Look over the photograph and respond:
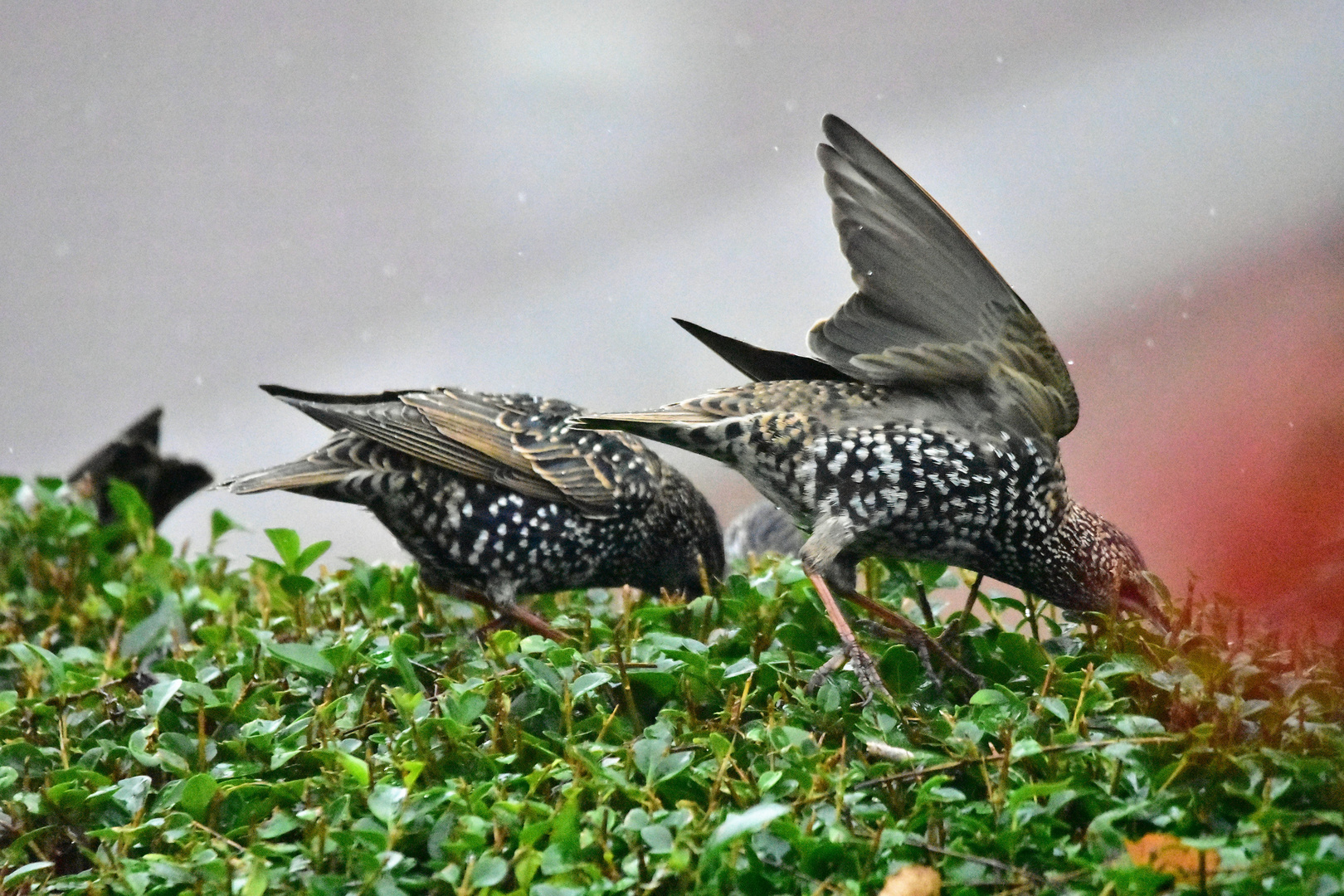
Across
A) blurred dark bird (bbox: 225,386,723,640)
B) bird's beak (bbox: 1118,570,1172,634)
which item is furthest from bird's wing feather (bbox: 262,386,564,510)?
bird's beak (bbox: 1118,570,1172,634)

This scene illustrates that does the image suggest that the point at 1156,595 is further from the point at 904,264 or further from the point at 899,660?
the point at 904,264

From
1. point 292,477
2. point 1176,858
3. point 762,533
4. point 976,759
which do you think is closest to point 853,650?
point 976,759

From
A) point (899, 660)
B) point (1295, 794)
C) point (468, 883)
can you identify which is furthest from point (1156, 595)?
point (468, 883)

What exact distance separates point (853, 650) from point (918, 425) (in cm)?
60

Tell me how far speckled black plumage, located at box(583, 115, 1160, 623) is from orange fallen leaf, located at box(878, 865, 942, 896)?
1.06 m

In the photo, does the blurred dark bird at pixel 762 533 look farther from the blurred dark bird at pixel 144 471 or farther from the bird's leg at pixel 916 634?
the bird's leg at pixel 916 634

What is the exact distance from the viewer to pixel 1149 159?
28.4 ft

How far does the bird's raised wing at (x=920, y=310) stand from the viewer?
9.69 feet

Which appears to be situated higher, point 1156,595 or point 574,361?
point 574,361

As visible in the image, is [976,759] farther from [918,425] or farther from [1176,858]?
[918,425]

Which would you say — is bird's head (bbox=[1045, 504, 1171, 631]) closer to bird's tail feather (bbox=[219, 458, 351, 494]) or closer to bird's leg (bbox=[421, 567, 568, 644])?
bird's leg (bbox=[421, 567, 568, 644])

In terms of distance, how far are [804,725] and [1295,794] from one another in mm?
848

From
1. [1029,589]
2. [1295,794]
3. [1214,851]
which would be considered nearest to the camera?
[1214,851]

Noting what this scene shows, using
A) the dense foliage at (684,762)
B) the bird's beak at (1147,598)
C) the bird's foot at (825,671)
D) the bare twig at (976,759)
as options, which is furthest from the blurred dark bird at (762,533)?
the bare twig at (976,759)
